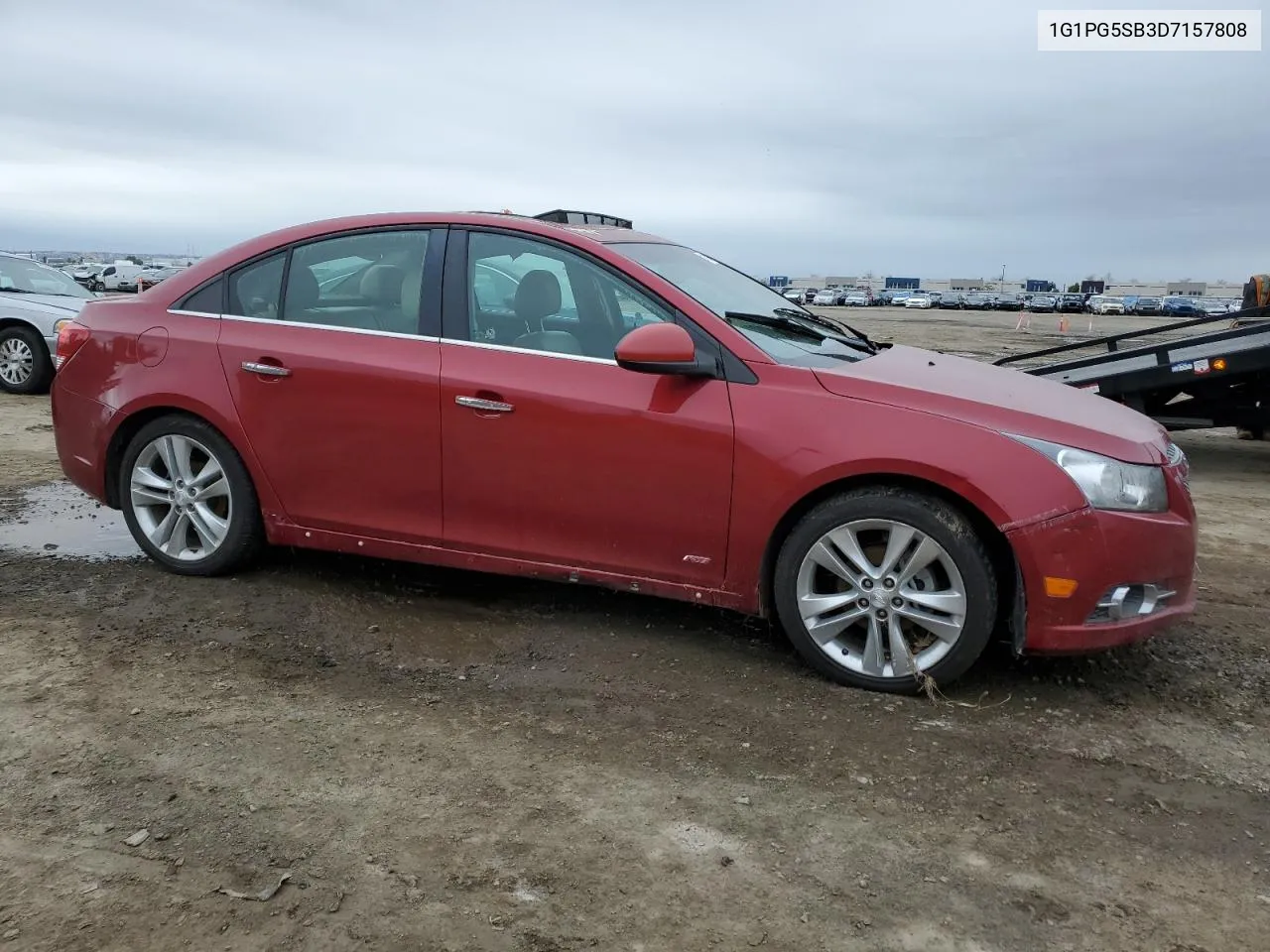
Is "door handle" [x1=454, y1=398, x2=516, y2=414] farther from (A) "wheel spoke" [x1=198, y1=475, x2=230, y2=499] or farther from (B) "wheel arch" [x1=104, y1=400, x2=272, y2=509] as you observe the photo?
(A) "wheel spoke" [x1=198, y1=475, x2=230, y2=499]

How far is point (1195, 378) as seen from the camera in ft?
25.9

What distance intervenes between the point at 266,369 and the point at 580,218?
165cm

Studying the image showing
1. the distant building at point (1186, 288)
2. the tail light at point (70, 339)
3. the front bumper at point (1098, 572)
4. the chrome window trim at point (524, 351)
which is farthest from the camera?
the distant building at point (1186, 288)

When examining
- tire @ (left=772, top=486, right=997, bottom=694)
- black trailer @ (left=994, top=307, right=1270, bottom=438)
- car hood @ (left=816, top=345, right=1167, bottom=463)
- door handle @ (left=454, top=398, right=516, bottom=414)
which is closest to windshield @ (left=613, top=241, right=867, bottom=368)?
car hood @ (left=816, top=345, right=1167, bottom=463)

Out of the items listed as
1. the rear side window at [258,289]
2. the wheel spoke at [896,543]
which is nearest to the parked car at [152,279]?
the rear side window at [258,289]

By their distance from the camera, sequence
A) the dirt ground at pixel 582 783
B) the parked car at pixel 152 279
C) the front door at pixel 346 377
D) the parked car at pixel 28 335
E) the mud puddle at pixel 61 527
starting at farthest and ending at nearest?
the parked car at pixel 28 335
the mud puddle at pixel 61 527
the parked car at pixel 152 279
the front door at pixel 346 377
the dirt ground at pixel 582 783

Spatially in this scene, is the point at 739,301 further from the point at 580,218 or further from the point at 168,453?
the point at 168,453

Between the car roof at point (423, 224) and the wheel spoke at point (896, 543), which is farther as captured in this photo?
the car roof at point (423, 224)

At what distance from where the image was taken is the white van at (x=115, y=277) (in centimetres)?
4439

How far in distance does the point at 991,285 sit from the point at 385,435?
469 feet

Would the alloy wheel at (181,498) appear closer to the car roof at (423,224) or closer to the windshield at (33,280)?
the car roof at (423,224)

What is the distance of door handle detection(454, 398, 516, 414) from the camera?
12.9ft

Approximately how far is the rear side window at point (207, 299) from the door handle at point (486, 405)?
140cm

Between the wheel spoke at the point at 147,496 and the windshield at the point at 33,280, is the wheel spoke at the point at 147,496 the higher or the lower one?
the lower one
